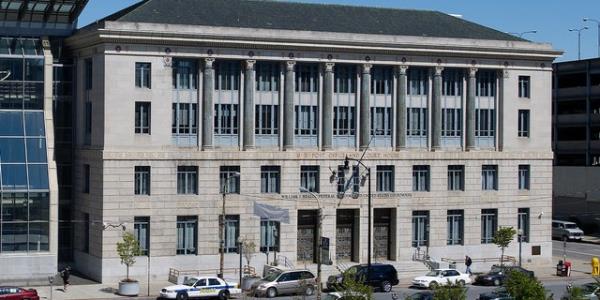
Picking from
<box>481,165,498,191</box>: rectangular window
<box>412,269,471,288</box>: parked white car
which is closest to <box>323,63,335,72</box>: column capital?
<box>481,165,498,191</box>: rectangular window

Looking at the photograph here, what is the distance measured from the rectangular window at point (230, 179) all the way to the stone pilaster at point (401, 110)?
513 inches

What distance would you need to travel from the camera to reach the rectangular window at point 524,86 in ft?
289

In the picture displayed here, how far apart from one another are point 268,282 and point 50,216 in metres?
16.3

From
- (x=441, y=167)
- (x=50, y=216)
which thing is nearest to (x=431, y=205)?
(x=441, y=167)

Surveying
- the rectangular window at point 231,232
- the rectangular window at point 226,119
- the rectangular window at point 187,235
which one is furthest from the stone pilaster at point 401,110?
the rectangular window at point 187,235

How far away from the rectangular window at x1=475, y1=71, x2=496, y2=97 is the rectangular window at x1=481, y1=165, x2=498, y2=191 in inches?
224

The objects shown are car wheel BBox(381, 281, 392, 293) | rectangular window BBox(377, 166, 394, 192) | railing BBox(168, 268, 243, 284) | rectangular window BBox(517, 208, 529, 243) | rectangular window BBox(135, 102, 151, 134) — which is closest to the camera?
car wheel BBox(381, 281, 392, 293)

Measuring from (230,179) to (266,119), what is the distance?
17.2 ft

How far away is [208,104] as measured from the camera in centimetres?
7775

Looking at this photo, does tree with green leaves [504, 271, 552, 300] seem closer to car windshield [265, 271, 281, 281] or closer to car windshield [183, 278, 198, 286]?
car windshield [265, 271, 281, 281]

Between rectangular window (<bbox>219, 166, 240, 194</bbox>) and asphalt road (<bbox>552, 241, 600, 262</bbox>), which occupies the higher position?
rectangular window (<bbox>219, 166, 240, 194</bbox>)

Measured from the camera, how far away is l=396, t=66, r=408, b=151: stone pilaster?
83.2 metres

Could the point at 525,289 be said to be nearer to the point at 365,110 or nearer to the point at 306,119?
the point at 306,119

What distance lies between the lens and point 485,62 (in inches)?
3378
